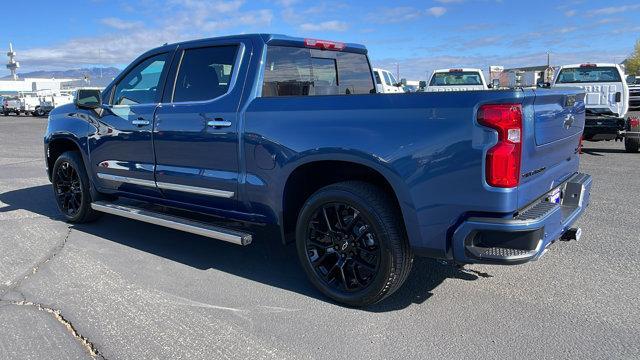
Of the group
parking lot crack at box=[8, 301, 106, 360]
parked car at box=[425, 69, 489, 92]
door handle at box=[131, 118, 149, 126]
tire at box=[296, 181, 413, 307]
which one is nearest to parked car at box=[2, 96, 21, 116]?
parked car at box=[425, 69, 489, 92]

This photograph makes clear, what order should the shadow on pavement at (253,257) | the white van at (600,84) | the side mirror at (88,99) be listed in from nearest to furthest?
1. the shadow on pavement at (253,257)
2. the side mirror at (88,99)
3. the white van at (600,84)

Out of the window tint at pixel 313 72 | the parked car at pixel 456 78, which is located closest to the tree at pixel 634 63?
the parked car at pixel 456 78

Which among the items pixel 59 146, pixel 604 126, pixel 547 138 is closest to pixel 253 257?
pixel 547 138

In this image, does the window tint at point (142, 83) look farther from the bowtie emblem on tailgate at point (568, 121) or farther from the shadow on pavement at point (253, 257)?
the bowtie emblem on tailgate at point (568, 121)

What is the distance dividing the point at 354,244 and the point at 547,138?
1472 millimetres

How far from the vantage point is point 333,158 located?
365cm

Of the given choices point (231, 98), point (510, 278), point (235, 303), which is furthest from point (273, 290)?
point (510, 278)

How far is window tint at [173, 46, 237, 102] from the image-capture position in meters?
Answer: 4.51

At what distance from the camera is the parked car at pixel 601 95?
36.9ft

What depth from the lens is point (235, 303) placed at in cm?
391

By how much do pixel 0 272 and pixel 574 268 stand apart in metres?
4.92

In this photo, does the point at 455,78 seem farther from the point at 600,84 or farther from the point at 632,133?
the point at 632,133

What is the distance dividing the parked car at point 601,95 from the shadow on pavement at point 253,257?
25.1ft

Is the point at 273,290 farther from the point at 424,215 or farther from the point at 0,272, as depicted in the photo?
the point at 0,272
